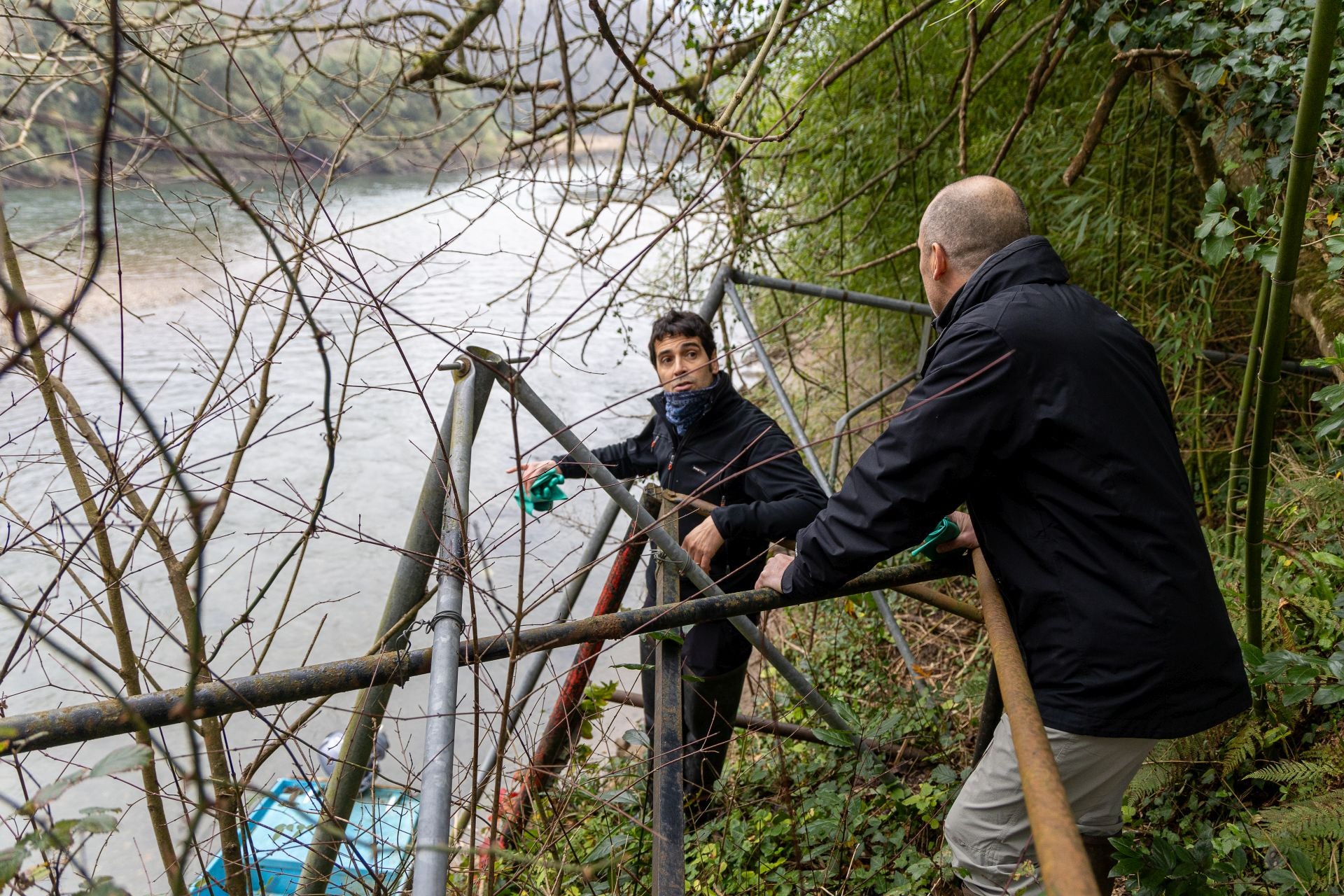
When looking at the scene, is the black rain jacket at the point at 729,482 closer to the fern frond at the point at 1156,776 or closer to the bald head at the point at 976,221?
the bald head at the point at 976,221

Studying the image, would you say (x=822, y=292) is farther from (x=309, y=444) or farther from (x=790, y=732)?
(x=309, y=444)

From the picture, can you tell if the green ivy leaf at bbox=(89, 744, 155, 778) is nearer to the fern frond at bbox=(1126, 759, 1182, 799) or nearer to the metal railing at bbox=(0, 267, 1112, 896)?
the metal railing at bbox=(0, 267, 1112, 896)

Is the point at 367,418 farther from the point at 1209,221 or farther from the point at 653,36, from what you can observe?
the point at 1209,221

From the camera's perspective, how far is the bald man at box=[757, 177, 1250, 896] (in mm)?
1571

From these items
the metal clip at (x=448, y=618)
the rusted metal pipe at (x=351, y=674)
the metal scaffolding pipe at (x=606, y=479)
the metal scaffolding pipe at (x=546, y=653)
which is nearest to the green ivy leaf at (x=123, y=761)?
the rusted metal pipe at (x=351, y=674)

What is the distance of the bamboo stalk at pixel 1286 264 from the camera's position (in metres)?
1.67

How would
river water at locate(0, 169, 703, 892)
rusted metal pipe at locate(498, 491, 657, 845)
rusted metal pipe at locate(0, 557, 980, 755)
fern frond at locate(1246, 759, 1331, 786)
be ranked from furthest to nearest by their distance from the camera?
river water at locate(0, 169, 703, 892), rusted metal pipe at locate(498, 491, 657, 845), fern frond at locate(1246, 759, 1331, 786), rusted metal pipe at locate(0, 557, 980, 755)

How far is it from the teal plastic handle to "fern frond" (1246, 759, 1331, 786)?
0.96 meters

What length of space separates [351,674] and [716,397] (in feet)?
5.43

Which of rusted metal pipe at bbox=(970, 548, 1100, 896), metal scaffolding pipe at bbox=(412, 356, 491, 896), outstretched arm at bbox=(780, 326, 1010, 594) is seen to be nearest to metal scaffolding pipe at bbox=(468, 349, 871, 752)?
metal scaffolding pipe at bbox=(412, 356, 491, 896)

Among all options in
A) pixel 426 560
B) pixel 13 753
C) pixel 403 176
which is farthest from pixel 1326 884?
pixel 403 176

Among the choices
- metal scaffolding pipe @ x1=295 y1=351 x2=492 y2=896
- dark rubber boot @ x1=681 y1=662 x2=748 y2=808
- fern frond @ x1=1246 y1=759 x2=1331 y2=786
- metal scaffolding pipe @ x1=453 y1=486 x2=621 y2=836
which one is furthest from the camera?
dark rubber boot @ x1=681 y1=662 x2=748 y2=808

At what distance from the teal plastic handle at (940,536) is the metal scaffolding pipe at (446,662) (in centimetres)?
103

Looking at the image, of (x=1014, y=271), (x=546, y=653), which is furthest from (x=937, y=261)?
(x=546, y=653)
